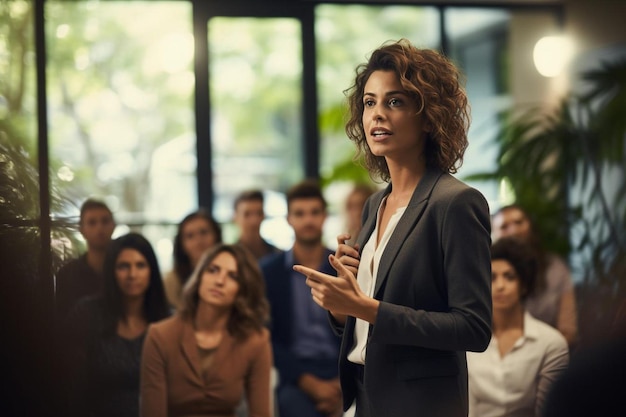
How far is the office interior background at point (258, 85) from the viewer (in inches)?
181

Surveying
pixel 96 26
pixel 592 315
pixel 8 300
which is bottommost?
pixel 592 315

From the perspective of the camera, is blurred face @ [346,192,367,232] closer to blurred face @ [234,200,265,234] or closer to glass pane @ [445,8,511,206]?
blurred face @ [234,200,265,234]

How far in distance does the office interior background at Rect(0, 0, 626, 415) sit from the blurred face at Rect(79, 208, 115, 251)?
1.92 metres

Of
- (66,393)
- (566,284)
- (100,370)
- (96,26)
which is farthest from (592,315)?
(96,26)

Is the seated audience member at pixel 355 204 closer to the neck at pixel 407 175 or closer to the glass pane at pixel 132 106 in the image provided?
the glass pane at pixel 132 106

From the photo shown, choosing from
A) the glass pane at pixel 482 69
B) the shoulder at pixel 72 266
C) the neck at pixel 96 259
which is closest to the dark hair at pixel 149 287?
the neck at pixel 96 259

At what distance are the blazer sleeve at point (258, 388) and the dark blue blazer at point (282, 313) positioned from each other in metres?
0.50

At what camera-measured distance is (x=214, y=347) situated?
2746mm

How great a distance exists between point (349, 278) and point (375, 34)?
400 centimetres

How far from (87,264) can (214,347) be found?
37.9 inches

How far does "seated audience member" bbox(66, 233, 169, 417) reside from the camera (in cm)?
154

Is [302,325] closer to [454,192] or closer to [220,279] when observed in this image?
[220,279]

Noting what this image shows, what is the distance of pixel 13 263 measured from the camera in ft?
4.28

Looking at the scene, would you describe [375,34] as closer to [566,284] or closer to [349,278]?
[566,284]
